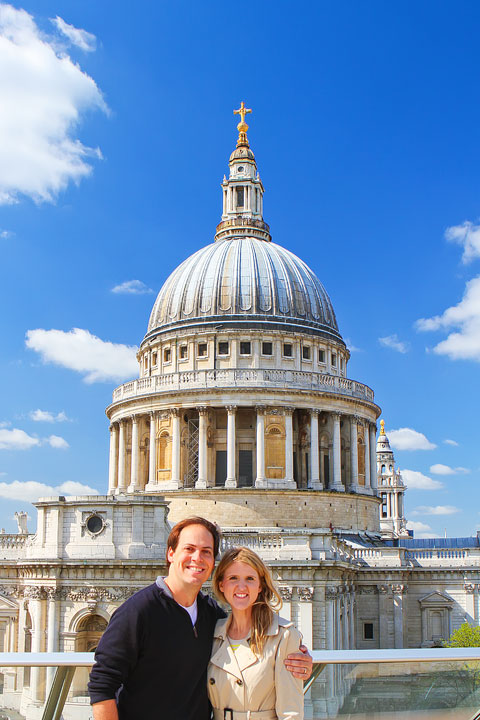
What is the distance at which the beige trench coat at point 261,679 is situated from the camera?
6.56m

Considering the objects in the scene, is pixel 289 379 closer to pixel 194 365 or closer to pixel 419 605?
pixel 194 365

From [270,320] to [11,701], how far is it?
56411 millimetres

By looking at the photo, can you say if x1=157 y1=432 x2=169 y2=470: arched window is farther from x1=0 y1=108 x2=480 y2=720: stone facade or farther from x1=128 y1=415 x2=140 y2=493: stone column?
x1=128 y1=415 x2=140 y2=493: stone column

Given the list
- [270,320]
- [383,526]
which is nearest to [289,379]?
[270,320]

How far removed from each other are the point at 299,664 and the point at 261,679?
323mm

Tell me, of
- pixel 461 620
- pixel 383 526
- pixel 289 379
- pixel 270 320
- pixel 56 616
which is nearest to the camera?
pixel 56 616

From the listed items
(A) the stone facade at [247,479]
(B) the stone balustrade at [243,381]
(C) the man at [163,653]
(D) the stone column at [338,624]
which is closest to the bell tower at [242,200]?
(A) the stone facade at [247,479]

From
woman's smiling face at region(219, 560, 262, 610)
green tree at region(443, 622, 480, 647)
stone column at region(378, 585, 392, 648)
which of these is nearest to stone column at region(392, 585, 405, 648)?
stone column at region(378, 585, 392, 648)

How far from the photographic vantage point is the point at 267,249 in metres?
67.2

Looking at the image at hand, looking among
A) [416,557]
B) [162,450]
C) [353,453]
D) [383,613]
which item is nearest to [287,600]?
[383,613]

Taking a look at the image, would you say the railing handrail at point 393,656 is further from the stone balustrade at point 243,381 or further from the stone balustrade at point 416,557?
the stone balustrade at point 243,381

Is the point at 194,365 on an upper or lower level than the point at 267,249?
lower

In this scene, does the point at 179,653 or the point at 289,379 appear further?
the point at 289,379

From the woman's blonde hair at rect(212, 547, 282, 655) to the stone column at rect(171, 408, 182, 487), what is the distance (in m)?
51.5
